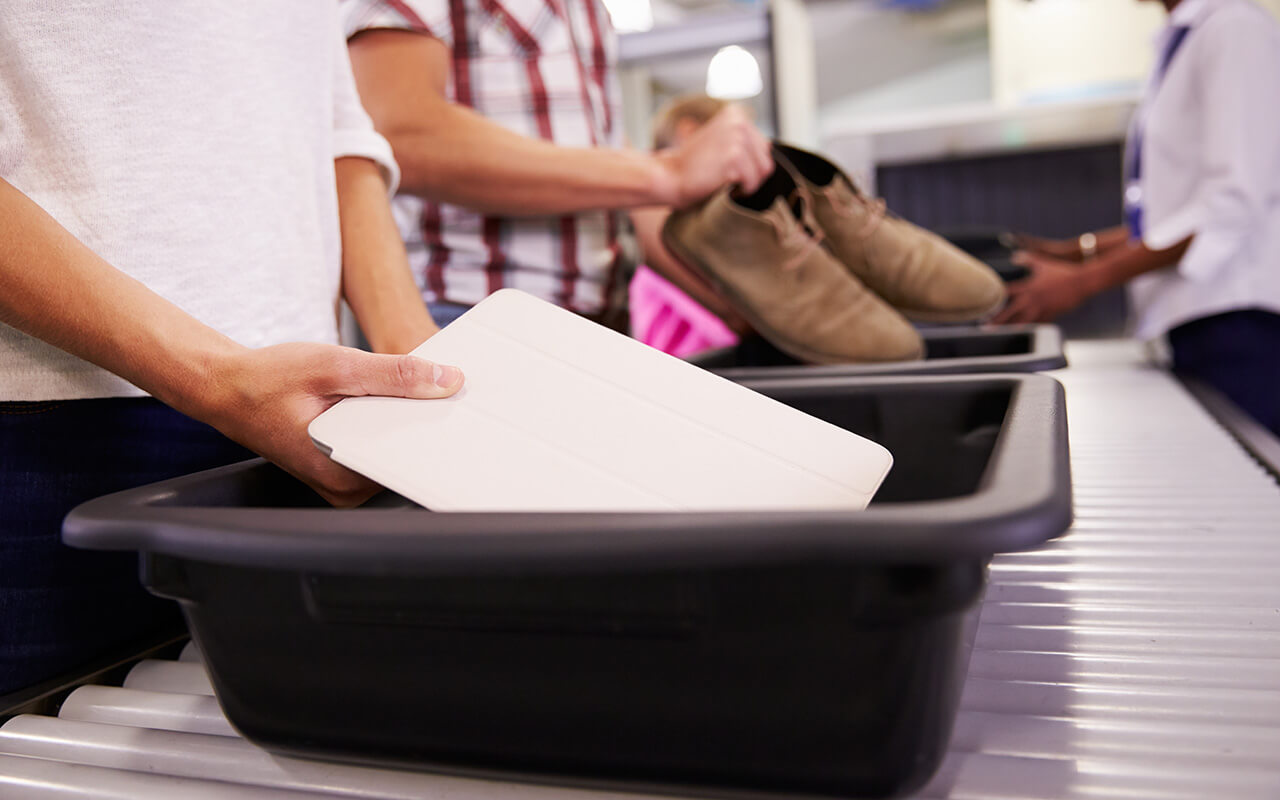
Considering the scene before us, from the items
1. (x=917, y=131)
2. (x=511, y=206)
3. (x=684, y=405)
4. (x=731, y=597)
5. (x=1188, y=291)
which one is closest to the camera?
(x=731, y=597)

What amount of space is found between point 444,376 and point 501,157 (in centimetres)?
49

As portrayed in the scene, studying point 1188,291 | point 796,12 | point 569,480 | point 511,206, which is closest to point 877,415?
point 569,480

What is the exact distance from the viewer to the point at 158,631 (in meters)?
0.53

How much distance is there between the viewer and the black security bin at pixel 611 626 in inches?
9.8

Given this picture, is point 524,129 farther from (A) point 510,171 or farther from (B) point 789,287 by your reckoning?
(B) point 789,287

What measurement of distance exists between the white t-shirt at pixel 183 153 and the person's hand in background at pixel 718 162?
1.16 feet

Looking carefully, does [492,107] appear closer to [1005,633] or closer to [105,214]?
[105,214]

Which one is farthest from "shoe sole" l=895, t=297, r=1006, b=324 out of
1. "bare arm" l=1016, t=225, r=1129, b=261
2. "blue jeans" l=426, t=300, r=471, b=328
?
"bare arm" l=1016, t=225, r=1129, b=261

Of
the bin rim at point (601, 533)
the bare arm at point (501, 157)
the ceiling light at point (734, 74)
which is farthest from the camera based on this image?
the ceiling light at point (734, 74)

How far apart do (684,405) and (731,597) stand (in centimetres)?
14

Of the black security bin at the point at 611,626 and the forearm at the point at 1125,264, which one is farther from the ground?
the black security bin at the point at 611,626

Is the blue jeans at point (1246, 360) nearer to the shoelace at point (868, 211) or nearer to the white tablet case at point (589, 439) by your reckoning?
the shoelace at point (868, 211)

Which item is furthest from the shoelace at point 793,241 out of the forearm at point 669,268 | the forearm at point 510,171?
the forearm at point 669,268

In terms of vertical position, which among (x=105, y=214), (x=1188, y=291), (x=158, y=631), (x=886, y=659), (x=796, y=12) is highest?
(x=796, y=12)
